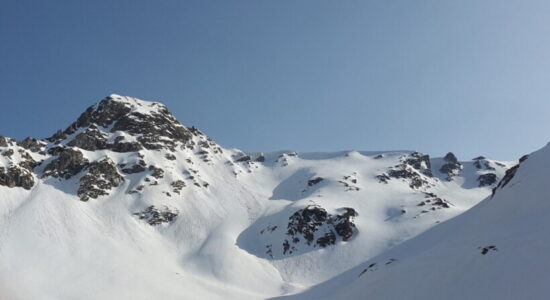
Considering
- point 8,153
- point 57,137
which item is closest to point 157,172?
point 8,153

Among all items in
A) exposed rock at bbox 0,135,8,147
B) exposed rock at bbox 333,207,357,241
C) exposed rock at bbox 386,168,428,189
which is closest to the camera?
exposed rock at bbox 333,207,357,241

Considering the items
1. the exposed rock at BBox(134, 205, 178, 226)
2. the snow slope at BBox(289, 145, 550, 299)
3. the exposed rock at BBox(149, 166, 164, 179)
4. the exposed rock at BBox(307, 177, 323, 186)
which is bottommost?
the snow slope at BBox(289, 145, 550, 299)

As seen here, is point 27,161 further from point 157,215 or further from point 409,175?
point 409,175

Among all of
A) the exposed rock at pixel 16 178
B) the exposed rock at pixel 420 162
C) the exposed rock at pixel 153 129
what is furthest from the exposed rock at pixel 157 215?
the exposed rock at pixel 420 162

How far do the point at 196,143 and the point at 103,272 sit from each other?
87.6m

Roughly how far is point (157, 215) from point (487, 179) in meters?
132

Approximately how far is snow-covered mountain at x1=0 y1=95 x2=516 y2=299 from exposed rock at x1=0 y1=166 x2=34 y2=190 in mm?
263

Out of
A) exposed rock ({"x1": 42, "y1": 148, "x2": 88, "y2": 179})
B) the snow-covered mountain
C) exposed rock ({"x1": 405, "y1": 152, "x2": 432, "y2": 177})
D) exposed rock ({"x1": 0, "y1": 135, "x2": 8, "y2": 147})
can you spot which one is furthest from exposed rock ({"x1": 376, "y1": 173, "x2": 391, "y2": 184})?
exposed rock ({"x1": 0, "y1": 135, "x2": 8, "y2": 147})

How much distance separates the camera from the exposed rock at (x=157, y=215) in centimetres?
9781

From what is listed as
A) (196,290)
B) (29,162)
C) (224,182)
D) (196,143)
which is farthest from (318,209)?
(29,162)

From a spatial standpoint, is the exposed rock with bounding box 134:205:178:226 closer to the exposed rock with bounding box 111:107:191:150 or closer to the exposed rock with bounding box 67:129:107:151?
the exposed rock with bounding box 111:107:191:150

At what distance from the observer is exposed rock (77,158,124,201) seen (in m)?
99.9

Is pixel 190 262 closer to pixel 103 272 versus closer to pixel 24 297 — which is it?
pixel 103 272

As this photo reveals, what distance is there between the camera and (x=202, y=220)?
103 m
